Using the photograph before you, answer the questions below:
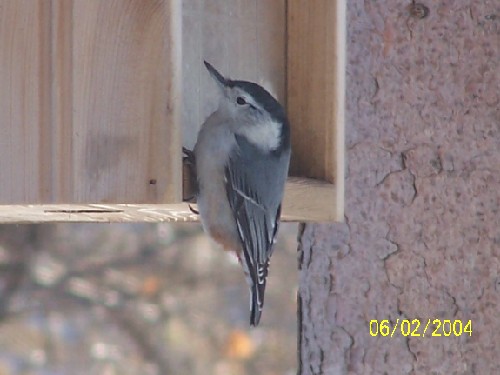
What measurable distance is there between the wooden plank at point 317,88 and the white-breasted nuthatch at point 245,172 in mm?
67

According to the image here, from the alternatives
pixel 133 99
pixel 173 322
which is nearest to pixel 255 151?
pixel 133 99

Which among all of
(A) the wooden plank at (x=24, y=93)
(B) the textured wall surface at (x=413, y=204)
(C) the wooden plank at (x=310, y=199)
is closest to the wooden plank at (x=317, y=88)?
(C) the wooden plank at (x=310, y=199)

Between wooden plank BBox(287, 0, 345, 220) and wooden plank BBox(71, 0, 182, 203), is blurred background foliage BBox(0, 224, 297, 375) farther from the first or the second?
wooden plank BBox(71, 0, 182, 203)

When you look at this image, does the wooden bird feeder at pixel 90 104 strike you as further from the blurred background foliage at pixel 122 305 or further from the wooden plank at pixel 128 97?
the blurred background foliage at pixel 122 305

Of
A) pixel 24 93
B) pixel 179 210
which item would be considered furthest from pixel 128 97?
pixel 179 210

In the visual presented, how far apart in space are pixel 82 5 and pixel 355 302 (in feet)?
3.00

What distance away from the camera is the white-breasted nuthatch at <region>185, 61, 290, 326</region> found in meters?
1.89

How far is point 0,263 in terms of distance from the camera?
2.94 metres

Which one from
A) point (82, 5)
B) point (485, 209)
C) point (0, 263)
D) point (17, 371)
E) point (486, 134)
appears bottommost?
point (17, 371)

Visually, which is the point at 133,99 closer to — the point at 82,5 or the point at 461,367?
the point at 82,5

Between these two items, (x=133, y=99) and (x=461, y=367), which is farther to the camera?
(x=461, y=367)

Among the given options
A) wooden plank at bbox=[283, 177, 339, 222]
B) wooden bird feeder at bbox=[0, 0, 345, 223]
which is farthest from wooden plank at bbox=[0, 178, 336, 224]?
wooden bird feeder at bbox=[0, 0, 345, 223]

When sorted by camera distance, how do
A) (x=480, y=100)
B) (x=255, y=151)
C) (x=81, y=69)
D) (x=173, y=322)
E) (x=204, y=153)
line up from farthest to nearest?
(x=173, y=322), (x=480, y=100), (x=255, y=151), (x=204, y=153), (x=81, y=69)

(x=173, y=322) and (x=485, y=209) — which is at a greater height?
Answer: (x=485, y=209)
